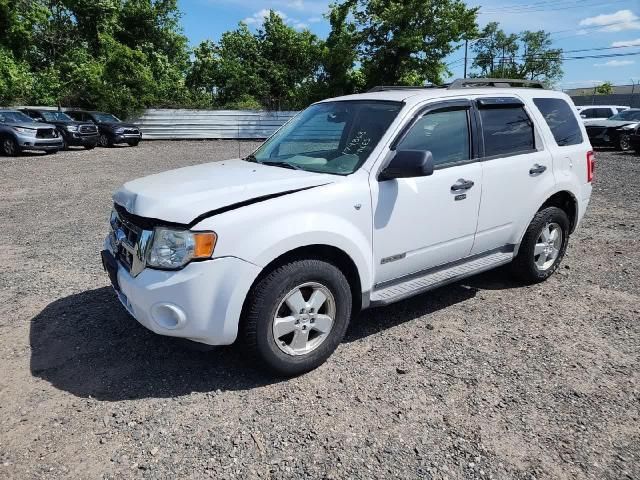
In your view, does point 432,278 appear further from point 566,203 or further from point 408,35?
point 408,35

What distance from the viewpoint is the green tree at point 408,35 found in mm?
29094

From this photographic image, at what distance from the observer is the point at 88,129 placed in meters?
19.9

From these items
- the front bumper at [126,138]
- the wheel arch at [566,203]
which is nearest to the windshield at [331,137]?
the wheel arch at [566,203]

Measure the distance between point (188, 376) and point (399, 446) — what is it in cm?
147

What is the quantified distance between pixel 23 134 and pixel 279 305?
1751 centimetres

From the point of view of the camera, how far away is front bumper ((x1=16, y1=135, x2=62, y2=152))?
17.0 metres

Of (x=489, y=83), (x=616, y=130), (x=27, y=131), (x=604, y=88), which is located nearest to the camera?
(x=489, y=83)

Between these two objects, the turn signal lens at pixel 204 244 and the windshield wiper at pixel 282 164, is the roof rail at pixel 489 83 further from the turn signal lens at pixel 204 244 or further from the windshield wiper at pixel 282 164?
the turn signal lens at pixel 204 244

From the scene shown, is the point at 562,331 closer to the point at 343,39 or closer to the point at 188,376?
the point at 188,376

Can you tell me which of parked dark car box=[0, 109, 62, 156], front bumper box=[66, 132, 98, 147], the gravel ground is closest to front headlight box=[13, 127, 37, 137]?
parked dark car box=[0, 109, 62, 156]

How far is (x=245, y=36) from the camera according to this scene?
130 feet

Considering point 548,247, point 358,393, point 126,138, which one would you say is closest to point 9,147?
point 126,138

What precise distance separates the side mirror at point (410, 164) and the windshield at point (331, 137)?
0.24 m

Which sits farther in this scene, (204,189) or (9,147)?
(9,147)
